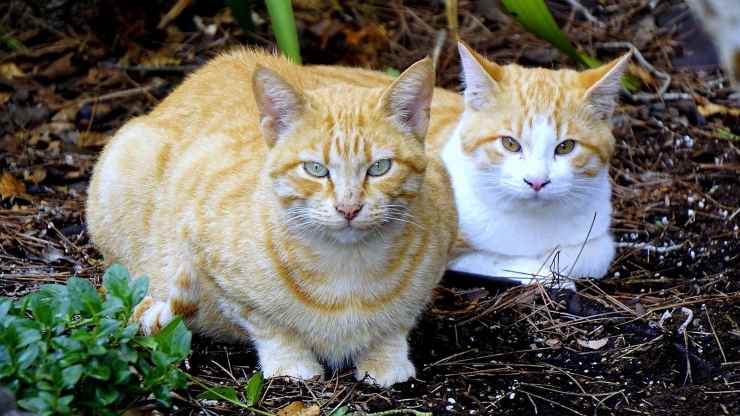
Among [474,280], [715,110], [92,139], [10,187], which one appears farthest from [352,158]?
[715,110]

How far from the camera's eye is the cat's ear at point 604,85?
4.40m

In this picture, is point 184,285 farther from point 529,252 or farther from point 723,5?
point 723,5

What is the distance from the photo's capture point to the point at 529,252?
4656mm

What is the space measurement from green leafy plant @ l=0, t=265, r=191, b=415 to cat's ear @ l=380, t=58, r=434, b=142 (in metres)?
1.04

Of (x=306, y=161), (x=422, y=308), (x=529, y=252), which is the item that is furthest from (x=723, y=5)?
(x=529, y=252)

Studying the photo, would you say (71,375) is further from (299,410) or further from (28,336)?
(299,410)

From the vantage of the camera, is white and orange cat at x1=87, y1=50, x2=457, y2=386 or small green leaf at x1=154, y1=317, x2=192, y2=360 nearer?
small green leaf at x1=154, y1=317, x2=192, y2=360

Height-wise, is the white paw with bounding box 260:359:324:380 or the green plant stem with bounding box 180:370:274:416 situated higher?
the green plant stem with bounding box 180:370:274:416

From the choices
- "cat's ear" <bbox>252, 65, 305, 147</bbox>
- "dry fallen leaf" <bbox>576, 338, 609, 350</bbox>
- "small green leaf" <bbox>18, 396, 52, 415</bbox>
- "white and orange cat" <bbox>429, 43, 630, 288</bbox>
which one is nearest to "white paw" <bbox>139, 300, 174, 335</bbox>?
"cat's ear" <bbox>252, 65, 305, 147</bbox>

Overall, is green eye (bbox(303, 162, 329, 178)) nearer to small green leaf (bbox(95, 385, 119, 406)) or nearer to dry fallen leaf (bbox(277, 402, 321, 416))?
dry fallen leaf (bbox(277, 402, 321, 416))

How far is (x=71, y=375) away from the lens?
2.68 m

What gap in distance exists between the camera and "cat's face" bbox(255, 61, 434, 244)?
3.27m

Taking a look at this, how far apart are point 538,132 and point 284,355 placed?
5.09 ft

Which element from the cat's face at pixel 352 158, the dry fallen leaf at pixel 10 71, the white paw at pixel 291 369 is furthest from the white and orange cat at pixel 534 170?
the dry fallen leaf at pixel 10 71
